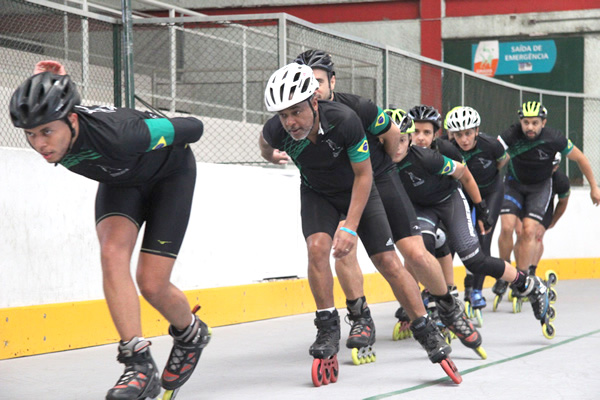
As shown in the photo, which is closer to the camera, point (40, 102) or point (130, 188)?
point (40, 102)

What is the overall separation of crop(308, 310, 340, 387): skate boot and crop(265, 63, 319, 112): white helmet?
1311 mm

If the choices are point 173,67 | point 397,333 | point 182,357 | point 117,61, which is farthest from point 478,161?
point 182,357

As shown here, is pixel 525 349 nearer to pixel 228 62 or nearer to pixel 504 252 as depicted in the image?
pixel 504 252

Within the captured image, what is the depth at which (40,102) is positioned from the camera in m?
4.11

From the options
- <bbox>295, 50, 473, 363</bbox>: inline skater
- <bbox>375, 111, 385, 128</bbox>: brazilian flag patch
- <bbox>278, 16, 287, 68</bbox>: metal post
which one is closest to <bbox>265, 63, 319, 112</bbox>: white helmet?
<bbox>295, 50, 473, 363</bbox>: inline skater

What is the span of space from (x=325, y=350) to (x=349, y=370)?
656 millimetres

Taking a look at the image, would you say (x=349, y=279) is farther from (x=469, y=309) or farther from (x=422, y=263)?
(x=469, y=309)

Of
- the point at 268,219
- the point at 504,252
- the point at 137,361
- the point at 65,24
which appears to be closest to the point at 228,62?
the point at 268,219

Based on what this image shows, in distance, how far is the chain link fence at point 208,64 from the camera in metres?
7.98

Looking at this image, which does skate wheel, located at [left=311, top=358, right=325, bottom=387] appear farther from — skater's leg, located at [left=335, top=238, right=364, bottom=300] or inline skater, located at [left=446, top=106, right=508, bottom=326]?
inline skater, located at [left=446, top=106, right=508, bottom=326]

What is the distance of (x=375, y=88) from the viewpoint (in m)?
11.4

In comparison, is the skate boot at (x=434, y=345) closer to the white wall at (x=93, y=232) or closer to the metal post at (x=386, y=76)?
the white wall at (x=93, y=232)

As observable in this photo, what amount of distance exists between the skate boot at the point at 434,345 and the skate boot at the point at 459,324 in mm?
683

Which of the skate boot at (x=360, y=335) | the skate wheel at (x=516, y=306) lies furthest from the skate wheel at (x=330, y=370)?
the skate wheel at (x=516, y=306)
